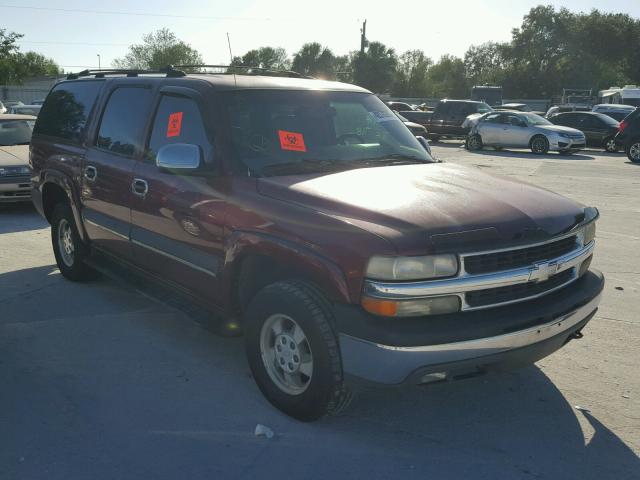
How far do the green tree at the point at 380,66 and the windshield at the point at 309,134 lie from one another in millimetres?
66796

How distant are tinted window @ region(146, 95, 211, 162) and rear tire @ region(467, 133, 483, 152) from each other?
2073 centimetres

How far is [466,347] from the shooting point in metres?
2.96

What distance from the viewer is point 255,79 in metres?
4.47

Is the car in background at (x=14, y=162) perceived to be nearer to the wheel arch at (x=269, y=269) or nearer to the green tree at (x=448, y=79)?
the wheel arch at (x=269, y=269)

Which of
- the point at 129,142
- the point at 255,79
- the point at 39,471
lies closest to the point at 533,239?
the point at 255,79

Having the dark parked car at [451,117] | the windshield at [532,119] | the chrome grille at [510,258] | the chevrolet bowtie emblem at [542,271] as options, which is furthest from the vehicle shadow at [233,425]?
the dark parked car at [451,117]

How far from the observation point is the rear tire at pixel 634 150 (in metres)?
19.2

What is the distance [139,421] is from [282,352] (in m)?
0.88

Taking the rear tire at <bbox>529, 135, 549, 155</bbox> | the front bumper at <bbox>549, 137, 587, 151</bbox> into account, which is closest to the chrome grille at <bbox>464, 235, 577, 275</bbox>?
the front bumper at <bbox>549, 137, 587, 151</bbox>

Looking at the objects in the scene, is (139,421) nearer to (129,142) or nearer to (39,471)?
(39,471)

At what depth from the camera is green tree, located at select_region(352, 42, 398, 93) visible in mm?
74062

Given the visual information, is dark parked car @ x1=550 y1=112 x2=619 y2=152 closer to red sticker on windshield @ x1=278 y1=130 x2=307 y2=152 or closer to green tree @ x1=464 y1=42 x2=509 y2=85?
red sticker on windshield @ x1=278 y1=130 x2=307 y2=152

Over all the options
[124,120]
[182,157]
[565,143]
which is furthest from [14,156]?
[565,143]

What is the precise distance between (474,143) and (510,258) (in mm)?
21662
